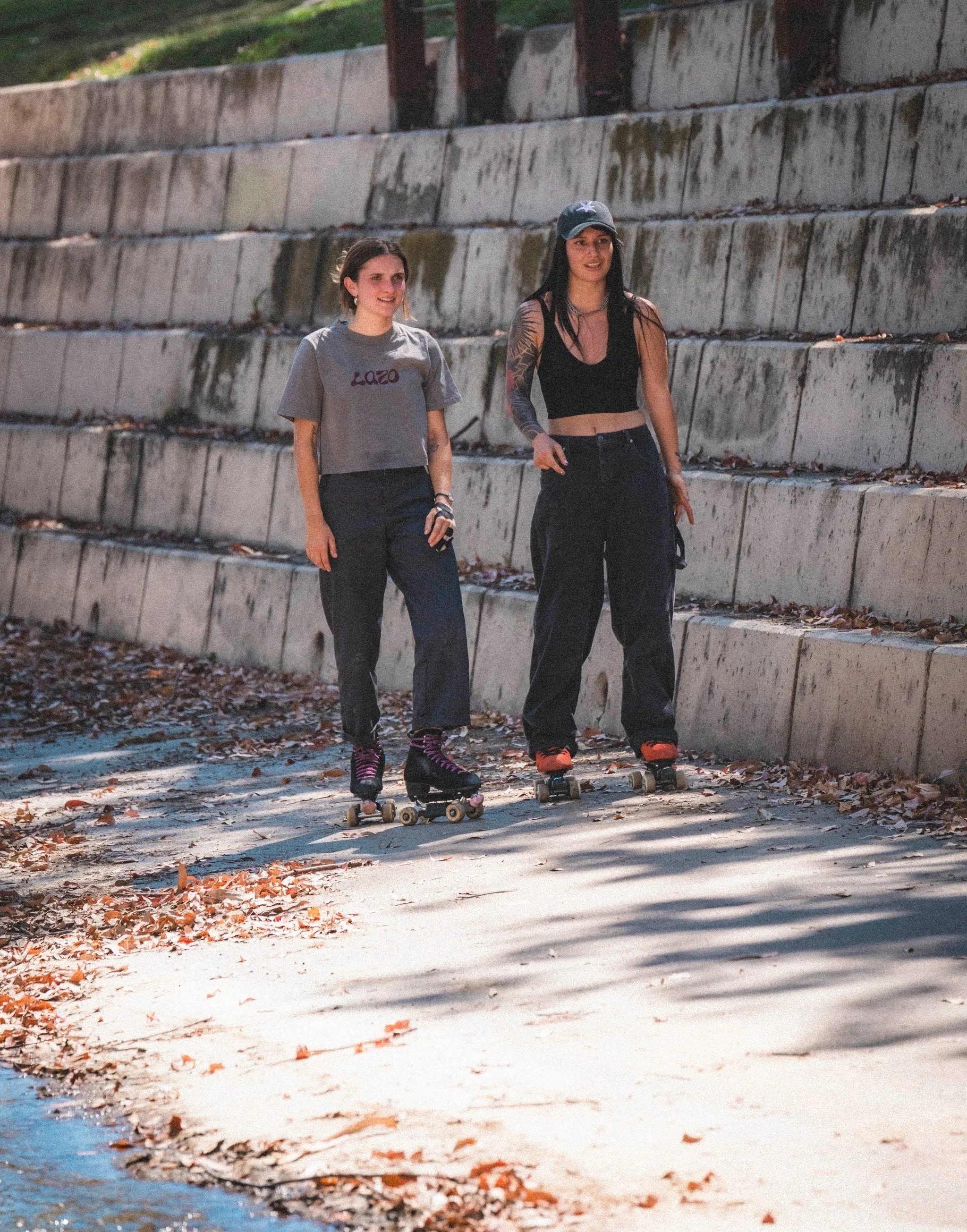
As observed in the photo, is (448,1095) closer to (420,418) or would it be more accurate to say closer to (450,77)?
(420,418)

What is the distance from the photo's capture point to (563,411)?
6.66 meters

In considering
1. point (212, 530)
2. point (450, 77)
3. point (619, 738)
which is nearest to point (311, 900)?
point (619, 738)

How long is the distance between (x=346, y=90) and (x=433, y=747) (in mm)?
7384

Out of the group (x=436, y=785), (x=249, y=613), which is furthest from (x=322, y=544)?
(x=249, y=613)

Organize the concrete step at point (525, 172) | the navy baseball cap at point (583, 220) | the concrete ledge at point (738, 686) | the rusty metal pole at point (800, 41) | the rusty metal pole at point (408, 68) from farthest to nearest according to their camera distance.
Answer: the rusty metal pole at point (408, 68), the rusty metal pole at point (800, 41), the concrete step at point (525, 172), the concrete ledge at point (738, 686), the navy baseball cap at point (583, 220)

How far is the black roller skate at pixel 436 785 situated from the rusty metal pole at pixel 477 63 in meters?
6.26

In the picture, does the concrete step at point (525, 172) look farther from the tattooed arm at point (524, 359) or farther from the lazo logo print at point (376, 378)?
the lazo logo print at point (376, 378)

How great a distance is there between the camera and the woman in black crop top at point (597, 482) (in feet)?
21.6

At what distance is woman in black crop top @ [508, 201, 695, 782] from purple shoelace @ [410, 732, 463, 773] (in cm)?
40

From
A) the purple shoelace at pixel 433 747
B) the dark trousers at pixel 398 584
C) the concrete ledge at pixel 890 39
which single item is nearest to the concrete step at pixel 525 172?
the concrete ledge at pixel 890 39

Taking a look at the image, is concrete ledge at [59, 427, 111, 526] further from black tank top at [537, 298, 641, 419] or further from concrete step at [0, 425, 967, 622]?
black tank top at [537, 298, 641, 419]

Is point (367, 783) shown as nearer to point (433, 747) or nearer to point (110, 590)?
point (433, 747)

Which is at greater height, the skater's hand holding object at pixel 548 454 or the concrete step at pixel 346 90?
the concrete step at pixel 346 90

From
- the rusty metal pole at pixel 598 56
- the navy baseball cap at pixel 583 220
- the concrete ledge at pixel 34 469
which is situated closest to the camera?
the navy baseball cap at pixel 583 220
